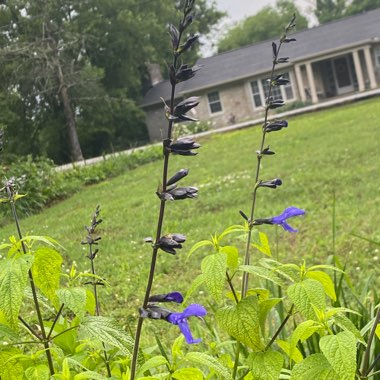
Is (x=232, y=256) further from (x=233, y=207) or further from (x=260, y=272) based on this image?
(x=233, y=207)

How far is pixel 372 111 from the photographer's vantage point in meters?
18.1

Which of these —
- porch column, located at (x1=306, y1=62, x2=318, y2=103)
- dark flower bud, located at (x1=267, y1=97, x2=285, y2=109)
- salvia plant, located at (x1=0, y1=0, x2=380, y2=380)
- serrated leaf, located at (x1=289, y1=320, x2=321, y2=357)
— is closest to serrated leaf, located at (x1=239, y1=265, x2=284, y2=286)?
salvia plant, located at (x1=0, y1=0, x2=380, y2=380)

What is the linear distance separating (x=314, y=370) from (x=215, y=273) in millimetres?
295

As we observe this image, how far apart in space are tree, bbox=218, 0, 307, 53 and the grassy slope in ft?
146

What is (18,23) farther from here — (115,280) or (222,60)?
(115,280)

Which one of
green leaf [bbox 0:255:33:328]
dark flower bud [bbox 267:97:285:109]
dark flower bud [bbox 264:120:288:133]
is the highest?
dark flower bud [bbox 267:97:285:109]

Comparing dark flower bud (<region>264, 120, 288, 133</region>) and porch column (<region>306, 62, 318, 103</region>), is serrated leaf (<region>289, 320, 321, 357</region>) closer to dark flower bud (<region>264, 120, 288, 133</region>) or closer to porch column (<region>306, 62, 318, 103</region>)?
dark flower bud (<region>264, 120, 288, 133</region>)

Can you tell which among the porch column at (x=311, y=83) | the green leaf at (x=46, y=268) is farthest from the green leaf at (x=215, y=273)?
the porch column at (x=311, y=83)

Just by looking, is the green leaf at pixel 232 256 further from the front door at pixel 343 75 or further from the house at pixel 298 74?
the front door at pixel 343 75

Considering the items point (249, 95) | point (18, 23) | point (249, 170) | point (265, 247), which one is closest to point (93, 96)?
point (18, 23)

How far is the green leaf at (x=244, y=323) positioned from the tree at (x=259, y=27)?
58365 mm

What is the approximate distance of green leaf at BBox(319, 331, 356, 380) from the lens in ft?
3.73

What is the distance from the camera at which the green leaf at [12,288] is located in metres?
1.22

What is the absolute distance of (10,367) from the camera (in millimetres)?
1330
